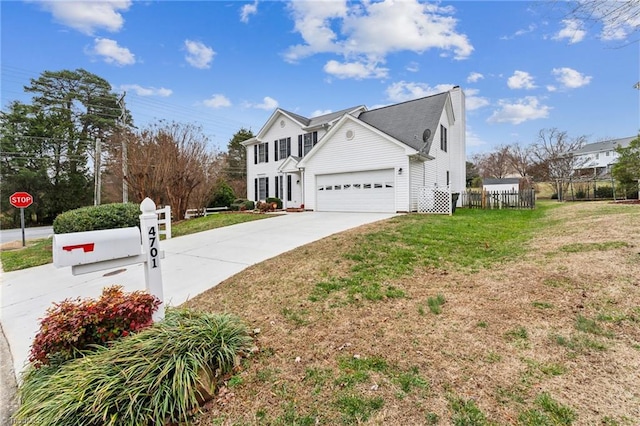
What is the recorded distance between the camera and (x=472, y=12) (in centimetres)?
853

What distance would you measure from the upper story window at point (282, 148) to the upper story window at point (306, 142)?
1074 mm

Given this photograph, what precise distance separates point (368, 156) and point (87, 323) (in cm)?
1349

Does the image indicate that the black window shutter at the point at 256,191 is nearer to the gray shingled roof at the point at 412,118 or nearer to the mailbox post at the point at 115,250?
the gray shingled roof at the point at 412,118

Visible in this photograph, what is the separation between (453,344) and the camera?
2828mm

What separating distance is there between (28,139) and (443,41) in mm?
35414

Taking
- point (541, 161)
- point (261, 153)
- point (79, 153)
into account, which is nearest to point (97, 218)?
point (261, 153)

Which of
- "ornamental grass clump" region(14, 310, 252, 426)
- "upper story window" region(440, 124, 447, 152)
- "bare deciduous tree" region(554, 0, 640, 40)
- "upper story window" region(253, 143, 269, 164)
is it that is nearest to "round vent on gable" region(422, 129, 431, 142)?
"upper story window" region(440, 124, 447, 152)

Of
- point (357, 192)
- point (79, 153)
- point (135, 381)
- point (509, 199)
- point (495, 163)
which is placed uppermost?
point (79, 153)

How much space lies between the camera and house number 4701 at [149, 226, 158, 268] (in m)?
2.87

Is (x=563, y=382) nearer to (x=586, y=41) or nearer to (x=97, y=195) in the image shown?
(x=586, y=41)

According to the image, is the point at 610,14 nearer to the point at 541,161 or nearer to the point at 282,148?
the point at 282,148

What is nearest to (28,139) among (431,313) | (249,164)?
(249,164)

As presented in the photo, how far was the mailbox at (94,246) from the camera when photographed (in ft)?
7.59

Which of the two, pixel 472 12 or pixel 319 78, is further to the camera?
pixel 319 78
